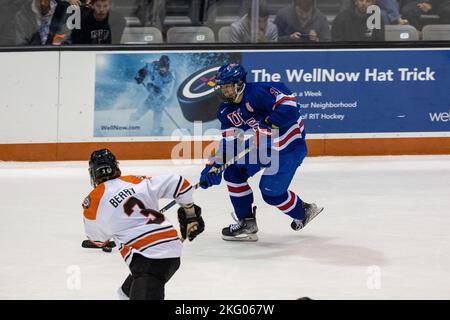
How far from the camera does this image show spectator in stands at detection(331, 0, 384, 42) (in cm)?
866

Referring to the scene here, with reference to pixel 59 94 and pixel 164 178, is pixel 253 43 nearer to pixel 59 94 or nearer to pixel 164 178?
pixel 59 94

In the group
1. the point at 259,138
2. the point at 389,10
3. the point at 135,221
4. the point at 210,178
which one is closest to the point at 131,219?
the point at 135,221

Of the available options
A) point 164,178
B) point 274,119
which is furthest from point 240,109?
point 164,178

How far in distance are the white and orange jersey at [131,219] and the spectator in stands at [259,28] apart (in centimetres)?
474

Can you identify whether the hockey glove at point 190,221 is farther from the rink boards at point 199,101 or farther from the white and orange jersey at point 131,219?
the rink boards at point 199,101

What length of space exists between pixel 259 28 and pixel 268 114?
8.92ft

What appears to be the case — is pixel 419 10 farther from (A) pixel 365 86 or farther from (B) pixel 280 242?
(B) pixel 280 242

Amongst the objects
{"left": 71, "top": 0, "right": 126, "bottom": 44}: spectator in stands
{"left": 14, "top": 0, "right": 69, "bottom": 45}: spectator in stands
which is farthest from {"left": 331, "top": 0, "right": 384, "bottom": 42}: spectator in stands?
{"left": 14, "top": 0, "right": 69, "bottom": 45}: spectator in stands

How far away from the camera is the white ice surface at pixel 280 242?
512cm

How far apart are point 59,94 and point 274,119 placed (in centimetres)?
306

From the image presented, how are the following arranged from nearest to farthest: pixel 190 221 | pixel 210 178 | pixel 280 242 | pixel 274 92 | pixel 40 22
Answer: pixel 190 221, pixel 210 178, pixel 274 92, pixel 280 242, pixel 40 22

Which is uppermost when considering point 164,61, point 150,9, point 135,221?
point 150,9

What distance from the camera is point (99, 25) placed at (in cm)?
858

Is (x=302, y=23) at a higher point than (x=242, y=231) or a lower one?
higher
